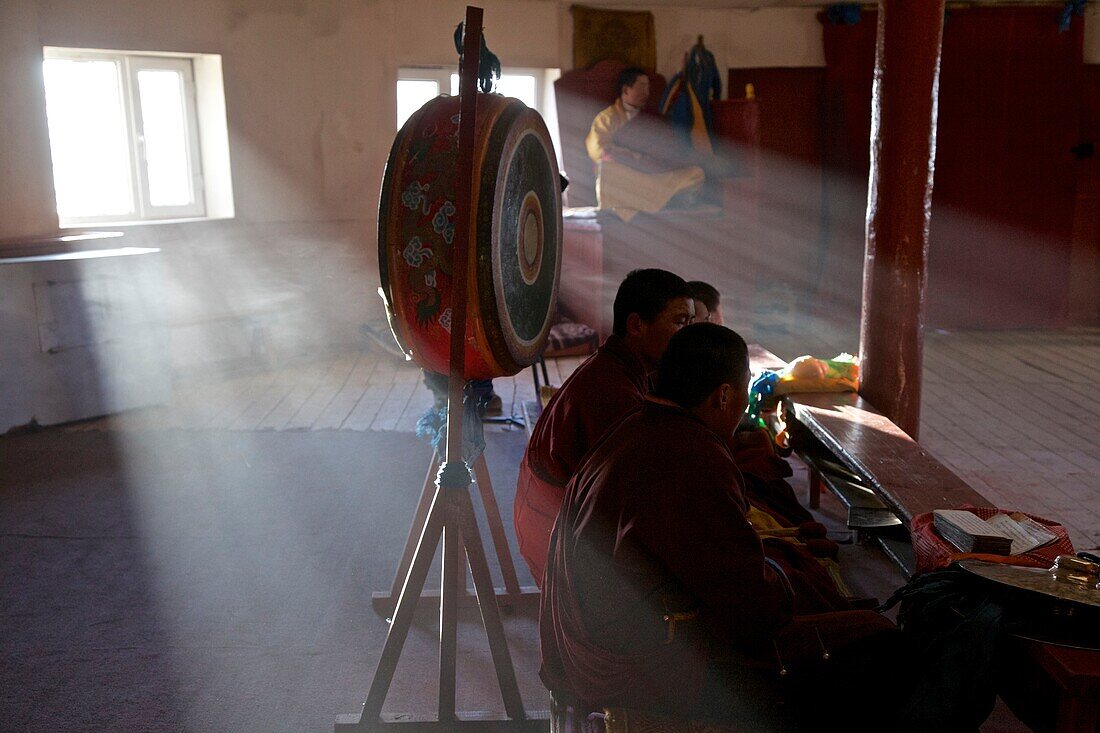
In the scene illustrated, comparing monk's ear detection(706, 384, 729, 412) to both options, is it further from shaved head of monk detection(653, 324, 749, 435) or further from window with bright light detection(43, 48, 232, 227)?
window with bright light detection(43, 48, 232, 227)

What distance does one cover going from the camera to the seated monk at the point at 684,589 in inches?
79.0

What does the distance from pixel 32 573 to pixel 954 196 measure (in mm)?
8320

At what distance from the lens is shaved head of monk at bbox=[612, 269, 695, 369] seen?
307 centimetres

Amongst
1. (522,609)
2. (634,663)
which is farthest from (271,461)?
(634,663)

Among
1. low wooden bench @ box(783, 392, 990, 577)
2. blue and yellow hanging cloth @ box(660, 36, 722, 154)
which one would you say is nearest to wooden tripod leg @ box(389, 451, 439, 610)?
low wooden bench @ box(783, 392, 990, 577)

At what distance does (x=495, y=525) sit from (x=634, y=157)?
18.6ft

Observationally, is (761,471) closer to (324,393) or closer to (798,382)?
(798,382)

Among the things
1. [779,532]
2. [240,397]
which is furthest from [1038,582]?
[240,397]

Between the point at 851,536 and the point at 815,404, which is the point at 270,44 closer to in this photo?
the point at 815,404

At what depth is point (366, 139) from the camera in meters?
8.53

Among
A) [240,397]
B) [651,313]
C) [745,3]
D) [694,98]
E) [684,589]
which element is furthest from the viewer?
[745,3]

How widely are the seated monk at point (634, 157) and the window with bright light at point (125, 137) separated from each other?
3158 mm

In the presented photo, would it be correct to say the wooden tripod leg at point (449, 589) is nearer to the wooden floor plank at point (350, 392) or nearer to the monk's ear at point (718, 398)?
the monk's ear at point (718, 398)

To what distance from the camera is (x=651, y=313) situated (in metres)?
3.07
